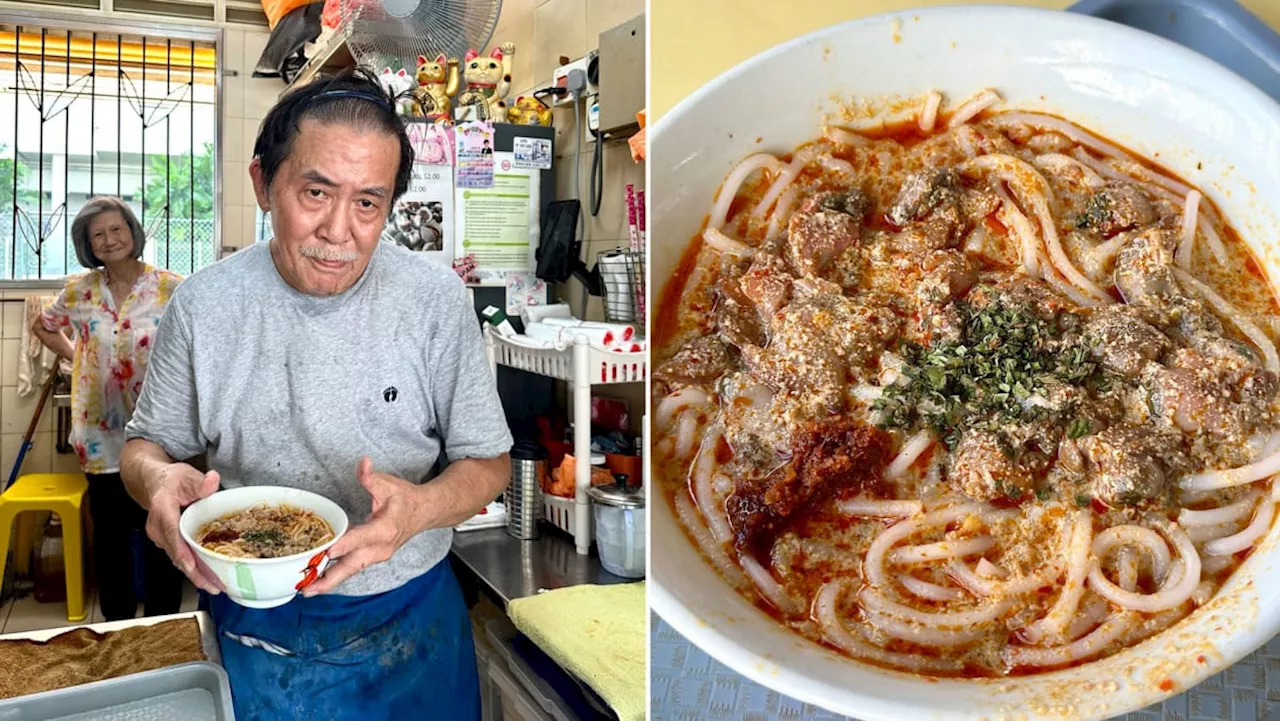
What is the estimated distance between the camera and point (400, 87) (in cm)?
84

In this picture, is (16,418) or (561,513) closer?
(16,418)

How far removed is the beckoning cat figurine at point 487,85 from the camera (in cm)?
102

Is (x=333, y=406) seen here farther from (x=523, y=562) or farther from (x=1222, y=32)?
(x=1222, y=32)

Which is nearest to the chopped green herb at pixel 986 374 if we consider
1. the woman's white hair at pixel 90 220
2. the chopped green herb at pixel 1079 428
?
the chopped green herb at pixel 1079 428

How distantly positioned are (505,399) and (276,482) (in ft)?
0.80

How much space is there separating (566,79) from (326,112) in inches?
33.0

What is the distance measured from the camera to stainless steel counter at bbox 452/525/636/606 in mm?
856

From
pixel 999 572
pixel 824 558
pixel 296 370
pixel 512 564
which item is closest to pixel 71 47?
pixel 296 370

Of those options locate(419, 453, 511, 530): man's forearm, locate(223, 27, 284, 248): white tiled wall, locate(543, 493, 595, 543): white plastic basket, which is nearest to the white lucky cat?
locate(223, 27, 284, 248): white tiled wall

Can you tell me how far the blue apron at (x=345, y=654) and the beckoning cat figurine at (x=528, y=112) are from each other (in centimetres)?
70

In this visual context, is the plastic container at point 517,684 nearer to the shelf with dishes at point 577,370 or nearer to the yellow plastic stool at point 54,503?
the shelf with dishes at point 577,370

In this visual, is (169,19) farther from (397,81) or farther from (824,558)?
(824,558)

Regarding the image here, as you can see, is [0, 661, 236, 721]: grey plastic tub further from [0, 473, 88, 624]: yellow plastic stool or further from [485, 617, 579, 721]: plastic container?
[485, 617, 579, 721]: plastic container

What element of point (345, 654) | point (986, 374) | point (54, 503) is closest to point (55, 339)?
point (54, 503)
